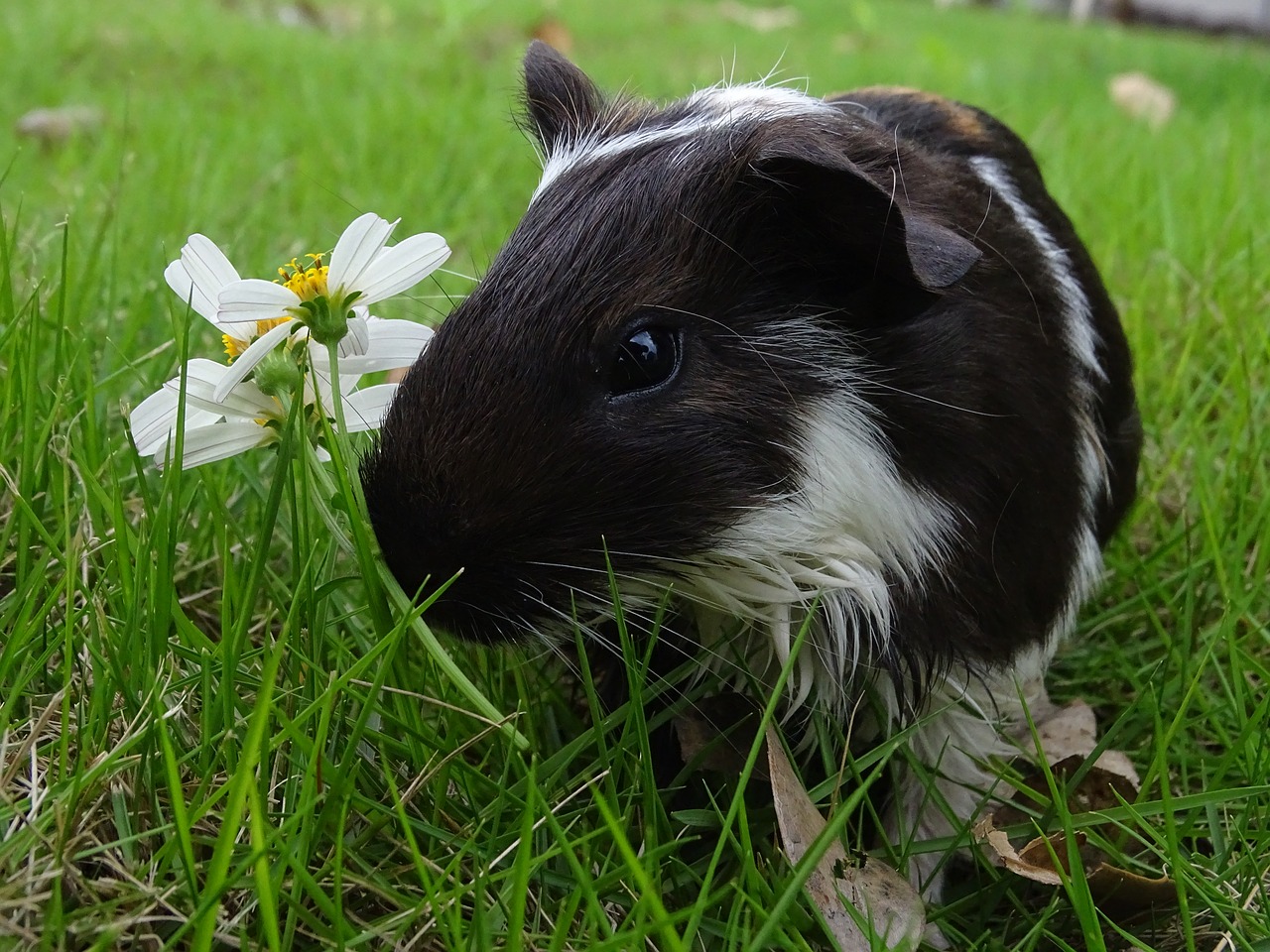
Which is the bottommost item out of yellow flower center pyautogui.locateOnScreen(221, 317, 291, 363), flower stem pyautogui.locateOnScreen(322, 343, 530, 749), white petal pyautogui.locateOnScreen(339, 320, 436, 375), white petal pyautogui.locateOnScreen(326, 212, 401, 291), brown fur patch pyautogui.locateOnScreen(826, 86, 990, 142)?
flower stem pyautogui.locateOnScreen(322, 343, 530, 749)

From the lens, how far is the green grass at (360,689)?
1.21 metres

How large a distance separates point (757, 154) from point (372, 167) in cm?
289

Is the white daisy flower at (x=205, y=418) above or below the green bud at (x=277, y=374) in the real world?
below

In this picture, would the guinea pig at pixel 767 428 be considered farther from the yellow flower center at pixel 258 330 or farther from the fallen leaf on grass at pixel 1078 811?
the yellow flower center at pixel 258 330

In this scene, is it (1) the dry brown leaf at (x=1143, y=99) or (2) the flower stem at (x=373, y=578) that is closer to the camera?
(2) the flower stem at (x=373, y=578)

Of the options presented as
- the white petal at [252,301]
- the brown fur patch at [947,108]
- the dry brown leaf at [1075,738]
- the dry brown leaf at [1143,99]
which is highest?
the brown fur patch at [947,108]

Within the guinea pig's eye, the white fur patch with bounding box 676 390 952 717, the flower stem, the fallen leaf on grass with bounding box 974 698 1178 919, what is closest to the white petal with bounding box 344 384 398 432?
the flower stem

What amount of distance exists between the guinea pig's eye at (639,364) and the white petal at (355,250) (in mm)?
317

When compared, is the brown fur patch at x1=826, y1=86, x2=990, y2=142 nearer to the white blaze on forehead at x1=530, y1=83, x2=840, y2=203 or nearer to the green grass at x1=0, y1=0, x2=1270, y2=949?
the white blaze on forehead at x1=530, y1=83, x2=840, y2=203

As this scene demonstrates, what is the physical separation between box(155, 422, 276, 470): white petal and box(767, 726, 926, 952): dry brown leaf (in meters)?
0.77

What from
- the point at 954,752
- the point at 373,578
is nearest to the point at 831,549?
the point at 954,752

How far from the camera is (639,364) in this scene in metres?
1.44

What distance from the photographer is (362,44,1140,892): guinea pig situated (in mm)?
1386

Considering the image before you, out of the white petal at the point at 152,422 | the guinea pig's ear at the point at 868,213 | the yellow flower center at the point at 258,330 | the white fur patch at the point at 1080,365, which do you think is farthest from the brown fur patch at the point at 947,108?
the white petal at the point at 152,422
